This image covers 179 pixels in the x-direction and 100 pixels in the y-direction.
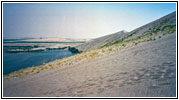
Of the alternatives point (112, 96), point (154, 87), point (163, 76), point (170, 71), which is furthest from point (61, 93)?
point (170, 71)

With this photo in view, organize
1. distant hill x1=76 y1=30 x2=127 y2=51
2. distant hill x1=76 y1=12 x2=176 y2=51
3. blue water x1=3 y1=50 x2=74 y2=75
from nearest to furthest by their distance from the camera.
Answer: blue water x1=3 y1=50 x2=74 y2=75 < distant hill x1=76 y1=12 x2=176 y2=51 < distant hill x1=76 y1=30 x2=127 y2=51

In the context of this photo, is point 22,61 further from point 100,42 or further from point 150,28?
point 150,28

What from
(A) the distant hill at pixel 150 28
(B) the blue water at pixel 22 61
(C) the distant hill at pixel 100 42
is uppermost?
(A) the distant hill at pixel 150 28

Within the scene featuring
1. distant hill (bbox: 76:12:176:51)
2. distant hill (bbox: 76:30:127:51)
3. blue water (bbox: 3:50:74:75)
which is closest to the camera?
blue water (bbox: 3:50:74:75)

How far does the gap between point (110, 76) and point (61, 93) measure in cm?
215

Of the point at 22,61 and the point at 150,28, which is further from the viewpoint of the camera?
the point at 150,28

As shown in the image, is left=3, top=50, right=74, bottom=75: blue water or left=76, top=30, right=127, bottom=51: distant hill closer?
left=3, top=50, right=74, bottom=75: blue water

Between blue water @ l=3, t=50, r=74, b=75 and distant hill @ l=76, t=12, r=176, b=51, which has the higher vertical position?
distant hill @ l=76, t=12, r=176, b=51

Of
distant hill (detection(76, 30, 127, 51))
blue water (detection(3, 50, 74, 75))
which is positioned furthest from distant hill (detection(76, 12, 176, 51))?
blue water (detection(3, 50, 74, 75))

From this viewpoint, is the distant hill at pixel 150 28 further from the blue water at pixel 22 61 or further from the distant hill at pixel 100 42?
the blue water at pixel 22 61

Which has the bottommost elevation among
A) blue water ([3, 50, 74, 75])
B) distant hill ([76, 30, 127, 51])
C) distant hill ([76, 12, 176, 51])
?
blue water ([3, 50, 74, 75])

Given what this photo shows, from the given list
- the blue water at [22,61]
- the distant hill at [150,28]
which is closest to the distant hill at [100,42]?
the distant hill at [150,28]

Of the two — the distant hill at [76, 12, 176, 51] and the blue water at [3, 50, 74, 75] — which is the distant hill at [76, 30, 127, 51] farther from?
the blue water at [3, 50, 74, 75]

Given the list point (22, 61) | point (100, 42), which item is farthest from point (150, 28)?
point (22, 61)
